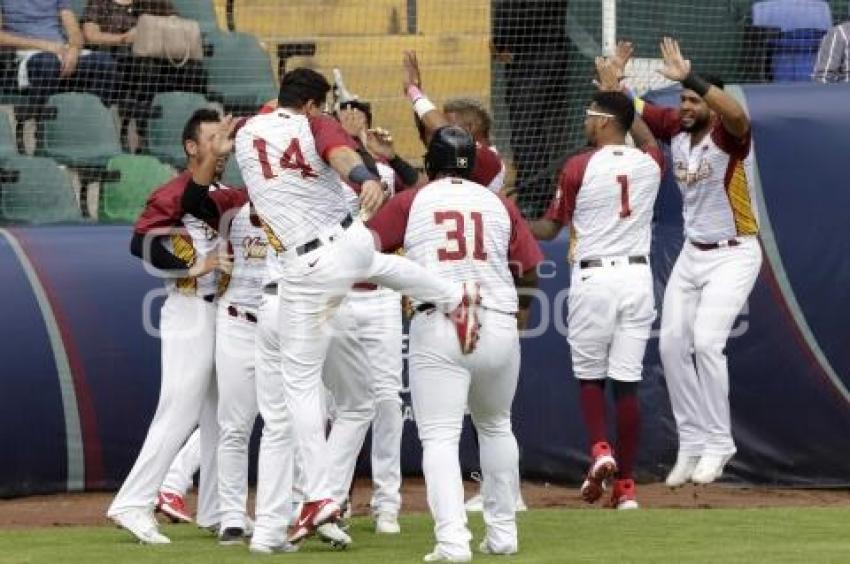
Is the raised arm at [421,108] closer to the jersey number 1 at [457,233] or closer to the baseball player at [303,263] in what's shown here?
the baseball player at [303,263]

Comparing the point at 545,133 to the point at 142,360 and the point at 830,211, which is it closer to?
the point at 830,211

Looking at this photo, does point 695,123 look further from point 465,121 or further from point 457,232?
point 457,232

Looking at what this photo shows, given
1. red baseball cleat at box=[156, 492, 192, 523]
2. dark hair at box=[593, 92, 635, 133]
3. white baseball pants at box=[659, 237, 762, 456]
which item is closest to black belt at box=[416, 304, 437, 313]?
red baseball cleat at box=[156, 492, 192, 523]

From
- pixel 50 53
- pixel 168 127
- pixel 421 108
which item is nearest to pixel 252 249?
pixel 421 108

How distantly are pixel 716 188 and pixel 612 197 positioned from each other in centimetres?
97

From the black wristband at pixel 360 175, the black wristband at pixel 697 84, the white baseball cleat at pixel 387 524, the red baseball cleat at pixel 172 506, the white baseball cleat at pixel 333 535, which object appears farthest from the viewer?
the black wristband at pixel 697 84

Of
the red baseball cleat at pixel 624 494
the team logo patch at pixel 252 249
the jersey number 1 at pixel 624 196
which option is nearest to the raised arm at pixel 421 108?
the jersey number 1 at pixel 624 196

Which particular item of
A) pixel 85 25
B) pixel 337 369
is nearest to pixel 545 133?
pixel 85 25

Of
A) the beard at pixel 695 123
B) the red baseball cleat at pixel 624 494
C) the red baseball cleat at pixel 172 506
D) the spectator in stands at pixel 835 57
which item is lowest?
the red baseball cleat at pixel 624 494

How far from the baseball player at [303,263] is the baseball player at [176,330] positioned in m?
0.69

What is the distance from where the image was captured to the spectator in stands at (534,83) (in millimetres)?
13930

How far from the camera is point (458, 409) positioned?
340 inches

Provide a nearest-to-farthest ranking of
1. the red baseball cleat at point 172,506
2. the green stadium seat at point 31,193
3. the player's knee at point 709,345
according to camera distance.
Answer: the red baseball cleat at point 172,506 → the player's knee at point 709,345 → the green stadium seat at point 31,193

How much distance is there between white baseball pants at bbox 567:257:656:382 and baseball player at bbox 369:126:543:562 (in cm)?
242
